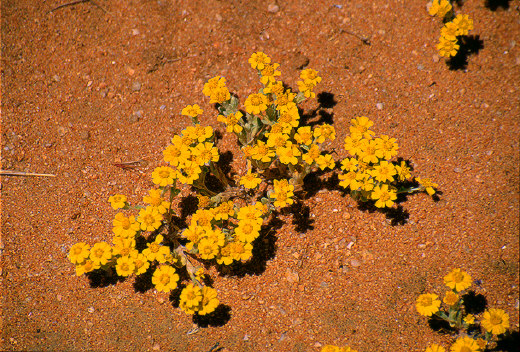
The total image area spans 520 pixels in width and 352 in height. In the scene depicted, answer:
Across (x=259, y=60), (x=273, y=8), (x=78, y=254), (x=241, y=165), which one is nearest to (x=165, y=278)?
(x=78, y=254)

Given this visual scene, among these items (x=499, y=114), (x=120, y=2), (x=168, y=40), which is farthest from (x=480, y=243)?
(x=120, y=2)

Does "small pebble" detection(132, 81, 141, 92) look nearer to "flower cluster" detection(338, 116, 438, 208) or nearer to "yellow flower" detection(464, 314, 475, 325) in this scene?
"flower cluster" detection(338, 116, 438, 208)

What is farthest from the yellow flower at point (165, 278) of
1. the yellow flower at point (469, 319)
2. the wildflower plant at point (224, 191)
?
the yellow flower at point (469, 319)

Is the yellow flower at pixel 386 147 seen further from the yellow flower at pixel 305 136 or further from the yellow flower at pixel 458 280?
the yellow flower at pixel 458 280

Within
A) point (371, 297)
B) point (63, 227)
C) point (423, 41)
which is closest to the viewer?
point (371, 297)

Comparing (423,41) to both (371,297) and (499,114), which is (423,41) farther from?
(371,297)

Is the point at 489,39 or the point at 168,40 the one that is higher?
the point at 489,39
